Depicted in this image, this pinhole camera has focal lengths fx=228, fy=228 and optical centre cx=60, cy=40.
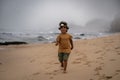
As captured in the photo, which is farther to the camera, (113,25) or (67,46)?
(113,25)

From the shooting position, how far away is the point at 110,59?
7.56 m

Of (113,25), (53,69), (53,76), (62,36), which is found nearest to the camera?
(53,76)

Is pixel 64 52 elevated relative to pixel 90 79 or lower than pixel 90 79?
elevated

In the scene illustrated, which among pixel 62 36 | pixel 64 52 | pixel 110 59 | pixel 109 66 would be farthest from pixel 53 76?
pixel 110 59

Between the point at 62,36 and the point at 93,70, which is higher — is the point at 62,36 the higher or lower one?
the higher one

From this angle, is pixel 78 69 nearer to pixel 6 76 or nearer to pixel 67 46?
pixel 67 46

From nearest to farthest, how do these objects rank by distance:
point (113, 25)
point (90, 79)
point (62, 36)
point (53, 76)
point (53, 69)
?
point (90, 79) < point (53, 76) < point (62, 36) < point (53, 69) < point (113, 25)

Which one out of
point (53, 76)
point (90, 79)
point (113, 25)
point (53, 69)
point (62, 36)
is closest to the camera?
point (90, 79)

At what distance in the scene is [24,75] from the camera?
7.03 meters

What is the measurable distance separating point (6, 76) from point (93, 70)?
9.03 feet

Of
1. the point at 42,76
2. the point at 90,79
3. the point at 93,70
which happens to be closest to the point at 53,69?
the point at 42,76

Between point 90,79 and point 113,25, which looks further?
point 113,25

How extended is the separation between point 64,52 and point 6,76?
6.65 ft

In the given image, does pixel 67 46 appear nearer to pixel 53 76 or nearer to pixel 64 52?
pixel 64 52
